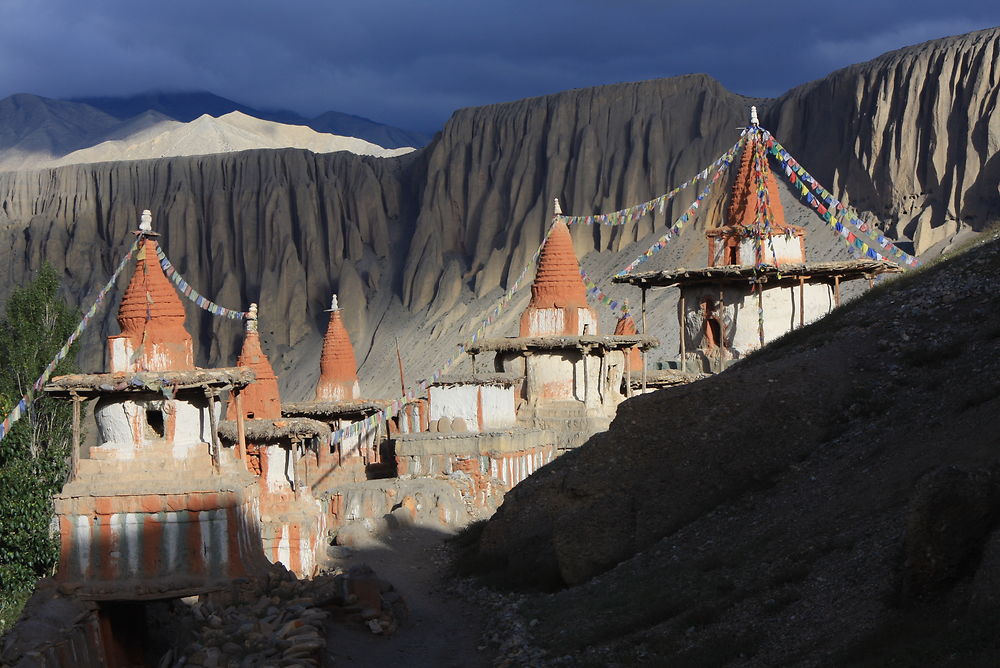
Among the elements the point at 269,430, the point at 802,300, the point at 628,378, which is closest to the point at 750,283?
the point at 802,300

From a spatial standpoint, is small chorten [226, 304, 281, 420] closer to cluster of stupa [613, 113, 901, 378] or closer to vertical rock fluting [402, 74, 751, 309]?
cluster of stupa [613, 113, 901, 378]

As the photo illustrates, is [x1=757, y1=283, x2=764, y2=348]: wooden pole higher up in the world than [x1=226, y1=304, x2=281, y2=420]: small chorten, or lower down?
higher up

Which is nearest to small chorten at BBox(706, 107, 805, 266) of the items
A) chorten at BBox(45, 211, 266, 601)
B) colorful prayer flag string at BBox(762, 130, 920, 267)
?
colorful prayer flag string at BBox(762, 130, 920, 267)

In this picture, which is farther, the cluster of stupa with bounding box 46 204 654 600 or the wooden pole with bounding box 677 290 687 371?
the wooden pole with bounding box 677 290 687 371

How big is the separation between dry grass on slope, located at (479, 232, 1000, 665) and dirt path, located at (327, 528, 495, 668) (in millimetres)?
915

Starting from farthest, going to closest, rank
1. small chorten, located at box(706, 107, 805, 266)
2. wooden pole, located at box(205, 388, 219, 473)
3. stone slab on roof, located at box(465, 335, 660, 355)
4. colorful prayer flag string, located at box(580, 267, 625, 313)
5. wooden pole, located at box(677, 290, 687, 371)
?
colorful prayer flag string, located at box(580, 267, 625, 313)
wooden pole, located at box(677, 290, 687, 371)
small chorten, located at box(706, 107, 805, 266)
stone slab on roof, located at box(465, 335, 660, 355)
wooden pole, located at box(205, 388, 219, 473)

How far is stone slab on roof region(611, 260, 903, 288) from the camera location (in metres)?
29.1

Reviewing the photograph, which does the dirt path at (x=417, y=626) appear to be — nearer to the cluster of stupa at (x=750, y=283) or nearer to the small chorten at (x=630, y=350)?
the cluster of stupa at (x=750, y=283)

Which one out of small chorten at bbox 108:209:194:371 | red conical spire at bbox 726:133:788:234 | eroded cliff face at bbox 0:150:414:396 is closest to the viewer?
small chorten at bbox 108:209:194:371

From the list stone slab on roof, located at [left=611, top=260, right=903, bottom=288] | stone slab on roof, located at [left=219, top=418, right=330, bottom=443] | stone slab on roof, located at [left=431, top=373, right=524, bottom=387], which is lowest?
stone slab on roof, located at [left=219, top=418, right=330, bottom=443]

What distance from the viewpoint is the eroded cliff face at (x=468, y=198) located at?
2263 inches

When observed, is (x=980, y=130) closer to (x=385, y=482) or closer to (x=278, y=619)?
(x=385, y=482)

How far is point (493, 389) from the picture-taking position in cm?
2767

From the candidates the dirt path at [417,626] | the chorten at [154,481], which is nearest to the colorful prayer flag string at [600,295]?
the dirt path at [417,626]
